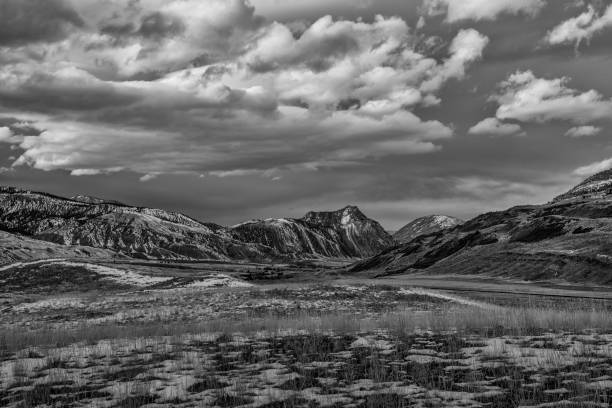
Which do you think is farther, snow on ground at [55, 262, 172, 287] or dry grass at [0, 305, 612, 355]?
snow on ground at [55, 262, 172, 287]

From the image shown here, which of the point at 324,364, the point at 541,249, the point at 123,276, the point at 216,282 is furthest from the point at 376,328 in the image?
the point at 541,249

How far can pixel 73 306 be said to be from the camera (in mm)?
50125

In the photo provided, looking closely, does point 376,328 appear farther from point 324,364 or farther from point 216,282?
point 216,282

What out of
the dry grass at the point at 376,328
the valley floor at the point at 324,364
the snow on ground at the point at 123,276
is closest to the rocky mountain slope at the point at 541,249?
the snow on ground at the point at 123,276

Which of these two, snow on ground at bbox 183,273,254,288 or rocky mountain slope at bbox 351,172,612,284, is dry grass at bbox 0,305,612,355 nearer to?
snow on ground at bbox 183,273,254,288

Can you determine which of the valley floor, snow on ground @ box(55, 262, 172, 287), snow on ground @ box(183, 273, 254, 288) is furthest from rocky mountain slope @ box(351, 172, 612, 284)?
the valley floor

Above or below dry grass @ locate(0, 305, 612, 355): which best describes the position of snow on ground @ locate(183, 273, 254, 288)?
below

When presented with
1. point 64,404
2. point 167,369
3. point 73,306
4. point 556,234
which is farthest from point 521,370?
point 556,234

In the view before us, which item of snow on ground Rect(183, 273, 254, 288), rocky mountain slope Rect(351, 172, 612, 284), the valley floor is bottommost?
snow on ground Rect(183, 273, 254, 288)

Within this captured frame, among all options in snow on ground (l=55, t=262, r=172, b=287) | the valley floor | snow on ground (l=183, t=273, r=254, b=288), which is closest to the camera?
the valley floor

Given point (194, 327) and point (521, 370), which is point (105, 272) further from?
point (521, 370)

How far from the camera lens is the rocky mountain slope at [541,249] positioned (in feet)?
346

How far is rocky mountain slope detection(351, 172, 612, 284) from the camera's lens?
346 feet

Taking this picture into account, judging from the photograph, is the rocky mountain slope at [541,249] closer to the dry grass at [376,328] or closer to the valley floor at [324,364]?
the dry grass at [376,328]
